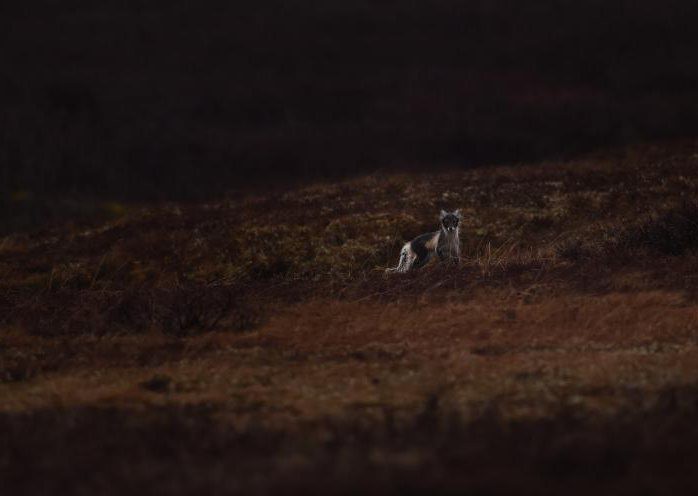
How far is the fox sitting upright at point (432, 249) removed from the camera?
69.9 ft

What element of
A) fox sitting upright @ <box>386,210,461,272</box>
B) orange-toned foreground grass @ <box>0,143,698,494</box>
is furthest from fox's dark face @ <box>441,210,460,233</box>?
orange-toned foreground grass @ <box>0,143,698,494</box>

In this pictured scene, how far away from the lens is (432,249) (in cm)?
2184

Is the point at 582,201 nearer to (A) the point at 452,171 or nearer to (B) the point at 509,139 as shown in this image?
(A) the point at 452,171

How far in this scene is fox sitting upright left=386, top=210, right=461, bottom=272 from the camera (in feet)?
69.9

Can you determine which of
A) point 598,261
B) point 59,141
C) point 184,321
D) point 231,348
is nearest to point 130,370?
point 231,348

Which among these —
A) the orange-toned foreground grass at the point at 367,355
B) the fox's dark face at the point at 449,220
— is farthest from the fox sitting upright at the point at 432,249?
the orange-toned foreground grass at the point at 367,355

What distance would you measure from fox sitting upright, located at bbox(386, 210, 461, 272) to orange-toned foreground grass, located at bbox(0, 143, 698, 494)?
1038mm

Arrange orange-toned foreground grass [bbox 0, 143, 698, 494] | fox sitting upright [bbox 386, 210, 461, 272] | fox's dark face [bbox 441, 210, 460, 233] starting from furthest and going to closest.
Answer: fox sitting upright [bbox 386, 210, 461, 272] → fox's dark face [bbox 441, 210, 460, 233] → orange-toned foreground grass [bbox 0, 143, 698, 494]

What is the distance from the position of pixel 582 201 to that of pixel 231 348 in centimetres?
1716

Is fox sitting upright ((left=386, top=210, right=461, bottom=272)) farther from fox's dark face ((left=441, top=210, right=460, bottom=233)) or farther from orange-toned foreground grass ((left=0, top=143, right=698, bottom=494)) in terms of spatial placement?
orange-toned foreground grass ((left=0, top=143, right=698, bottom=494))

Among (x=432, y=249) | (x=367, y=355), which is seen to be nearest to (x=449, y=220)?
(x=432, y=249)

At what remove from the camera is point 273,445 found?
26.8 feet

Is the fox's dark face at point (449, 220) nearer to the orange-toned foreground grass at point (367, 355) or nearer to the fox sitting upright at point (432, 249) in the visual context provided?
the fox sitting upright at point (432, 249)

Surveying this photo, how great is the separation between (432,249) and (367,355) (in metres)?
8.22
